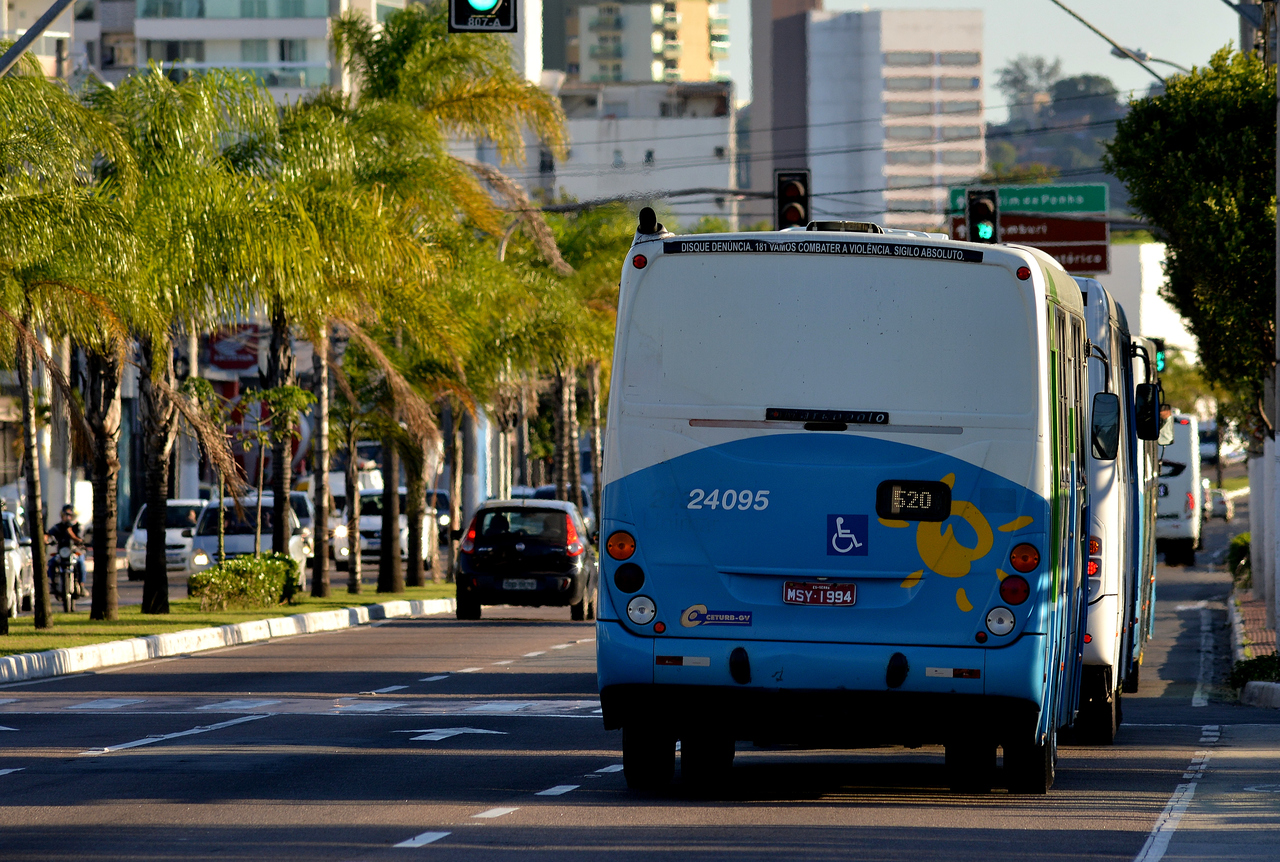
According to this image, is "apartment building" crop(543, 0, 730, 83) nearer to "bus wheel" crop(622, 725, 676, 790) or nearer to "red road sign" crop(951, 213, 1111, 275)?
"red road sign" crop(951, 213, 1111, 275)

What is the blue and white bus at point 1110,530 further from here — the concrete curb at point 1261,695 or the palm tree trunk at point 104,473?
the palm tree trunk at point 104,473

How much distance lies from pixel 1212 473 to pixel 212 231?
100m

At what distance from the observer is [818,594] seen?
35.5 ft

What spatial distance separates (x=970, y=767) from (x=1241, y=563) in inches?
1061

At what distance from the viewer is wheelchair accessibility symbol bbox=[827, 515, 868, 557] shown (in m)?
10.8

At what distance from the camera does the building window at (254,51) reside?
99750mm

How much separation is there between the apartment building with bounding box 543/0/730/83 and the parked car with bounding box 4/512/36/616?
157699 mm

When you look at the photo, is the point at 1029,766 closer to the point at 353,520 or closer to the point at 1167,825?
the point at 1167,825

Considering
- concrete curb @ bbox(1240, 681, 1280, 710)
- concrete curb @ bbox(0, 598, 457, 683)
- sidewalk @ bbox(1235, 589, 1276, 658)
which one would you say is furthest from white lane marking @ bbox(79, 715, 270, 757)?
sidewalk @ bbox(1235, 589, 1276, 658)

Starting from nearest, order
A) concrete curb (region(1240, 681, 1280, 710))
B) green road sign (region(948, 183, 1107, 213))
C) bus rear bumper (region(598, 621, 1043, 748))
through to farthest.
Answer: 1. bus rear bumper (region(598, 621, 1043, 748))
2. concrete curb (region(1240, 681, 1280, 710))
3. green road sign (region(948, 183, 1107, 213))

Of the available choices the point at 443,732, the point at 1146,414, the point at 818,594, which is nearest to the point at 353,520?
the point at 443,732

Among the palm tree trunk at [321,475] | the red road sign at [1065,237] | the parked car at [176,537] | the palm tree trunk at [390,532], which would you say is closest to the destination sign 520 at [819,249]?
the palm tree trunk at [321,475]

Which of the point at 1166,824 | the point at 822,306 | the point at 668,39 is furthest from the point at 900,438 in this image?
the point at 668,39

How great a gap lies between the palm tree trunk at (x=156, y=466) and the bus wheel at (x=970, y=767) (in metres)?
17.9
